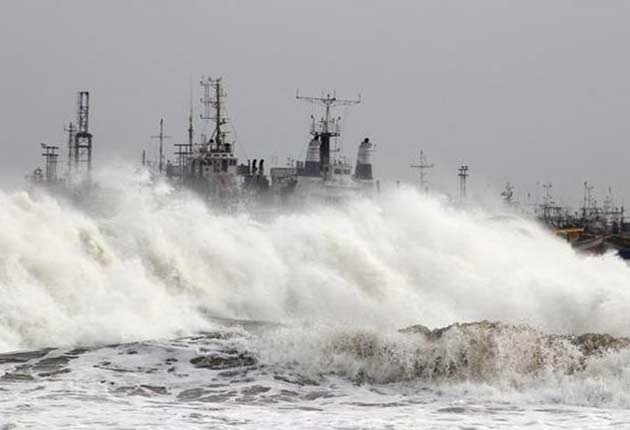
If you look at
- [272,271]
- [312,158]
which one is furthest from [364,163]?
[272,271]

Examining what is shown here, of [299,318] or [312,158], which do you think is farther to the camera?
[312,158]

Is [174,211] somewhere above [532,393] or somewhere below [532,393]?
above

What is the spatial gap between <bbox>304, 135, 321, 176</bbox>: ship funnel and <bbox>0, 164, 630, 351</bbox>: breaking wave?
2180 centimetres

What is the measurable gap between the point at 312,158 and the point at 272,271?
101 ft

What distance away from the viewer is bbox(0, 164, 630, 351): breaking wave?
2627cm

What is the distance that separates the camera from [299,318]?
3052 centimetres

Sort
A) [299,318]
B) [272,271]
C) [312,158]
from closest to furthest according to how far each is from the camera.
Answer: [299,318], [272,271], [312,158]

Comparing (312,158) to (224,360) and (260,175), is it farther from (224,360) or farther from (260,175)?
(224,360)

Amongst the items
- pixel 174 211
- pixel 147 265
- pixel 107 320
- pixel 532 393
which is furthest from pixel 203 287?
pixel 532 393

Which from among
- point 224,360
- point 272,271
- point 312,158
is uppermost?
point 312,158

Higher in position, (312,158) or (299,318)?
(312,158)

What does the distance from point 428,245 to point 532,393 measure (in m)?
19.7

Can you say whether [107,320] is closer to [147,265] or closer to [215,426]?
[147,265]

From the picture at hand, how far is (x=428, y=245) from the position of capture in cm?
3728
